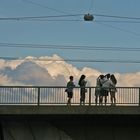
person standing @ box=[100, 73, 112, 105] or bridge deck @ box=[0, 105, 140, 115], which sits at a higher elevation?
person standing @ box=[100, 73, 112, 105]

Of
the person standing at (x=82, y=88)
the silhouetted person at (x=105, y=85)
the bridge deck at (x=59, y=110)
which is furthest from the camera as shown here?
the silhouetted person at (x=105, y=85)

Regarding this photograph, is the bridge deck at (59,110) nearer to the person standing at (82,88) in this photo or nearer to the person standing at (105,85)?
the person standing at (82,88)

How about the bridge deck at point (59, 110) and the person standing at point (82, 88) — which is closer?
the bridge deck at point (59, 110)

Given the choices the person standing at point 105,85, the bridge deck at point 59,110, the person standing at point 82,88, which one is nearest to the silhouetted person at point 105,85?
the person standing at point 105,85

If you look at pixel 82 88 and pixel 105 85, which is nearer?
pixel 82 88

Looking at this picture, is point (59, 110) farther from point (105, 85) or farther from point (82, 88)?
point (105, 85)

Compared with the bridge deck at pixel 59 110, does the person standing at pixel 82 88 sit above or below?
above

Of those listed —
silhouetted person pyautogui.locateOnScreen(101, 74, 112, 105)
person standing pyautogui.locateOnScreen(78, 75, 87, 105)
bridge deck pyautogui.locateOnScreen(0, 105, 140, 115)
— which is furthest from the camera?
silhouetted person pyautogui.locateOnScreen(101, 74, 112, 105)

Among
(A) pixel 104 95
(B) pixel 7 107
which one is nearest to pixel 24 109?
(B) pixel 7 107

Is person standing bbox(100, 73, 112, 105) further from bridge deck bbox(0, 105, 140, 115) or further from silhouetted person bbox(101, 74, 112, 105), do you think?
bridge deck bbox(0, 105, 140, 115)

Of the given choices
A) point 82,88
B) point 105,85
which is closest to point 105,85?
point 105,85

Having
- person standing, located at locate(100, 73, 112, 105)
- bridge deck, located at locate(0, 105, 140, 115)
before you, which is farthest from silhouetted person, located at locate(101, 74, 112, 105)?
bridge deck, located at locate(0, 105, 140, 115)

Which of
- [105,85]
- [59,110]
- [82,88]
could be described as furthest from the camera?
[105,85]

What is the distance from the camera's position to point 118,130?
161 ft
